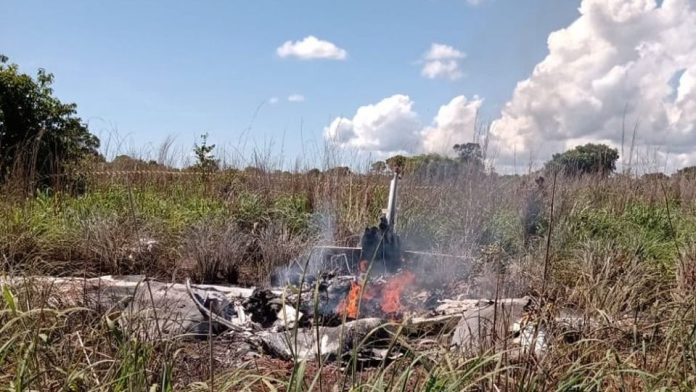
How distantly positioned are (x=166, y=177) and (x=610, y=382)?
7332 millimetres

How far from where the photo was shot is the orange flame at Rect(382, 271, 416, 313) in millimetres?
4388

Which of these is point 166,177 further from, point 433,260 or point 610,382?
point 610,382

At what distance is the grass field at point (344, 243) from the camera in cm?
225

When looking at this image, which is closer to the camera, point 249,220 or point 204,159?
point 249,220

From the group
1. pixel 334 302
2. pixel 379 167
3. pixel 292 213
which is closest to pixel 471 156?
pixel 379 167

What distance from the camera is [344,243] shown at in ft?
21.2

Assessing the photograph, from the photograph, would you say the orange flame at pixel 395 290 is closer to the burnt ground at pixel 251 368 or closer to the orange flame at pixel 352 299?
the orange flame at pixel 352 299

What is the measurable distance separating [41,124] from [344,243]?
17.1 feet

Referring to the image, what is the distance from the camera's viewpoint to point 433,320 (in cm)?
369

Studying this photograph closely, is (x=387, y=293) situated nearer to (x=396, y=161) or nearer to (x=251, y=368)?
(x=251, y=368)

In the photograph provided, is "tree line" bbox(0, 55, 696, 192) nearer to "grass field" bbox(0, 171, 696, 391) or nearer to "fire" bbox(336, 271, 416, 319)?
"grass field" bbox(0, 171, 696, 391)

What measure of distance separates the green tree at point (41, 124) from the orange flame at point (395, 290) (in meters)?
5.34

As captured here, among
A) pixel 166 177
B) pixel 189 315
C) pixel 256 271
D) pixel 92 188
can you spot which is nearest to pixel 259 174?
pixel 166 177

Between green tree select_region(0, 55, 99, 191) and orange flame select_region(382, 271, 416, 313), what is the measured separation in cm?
534
